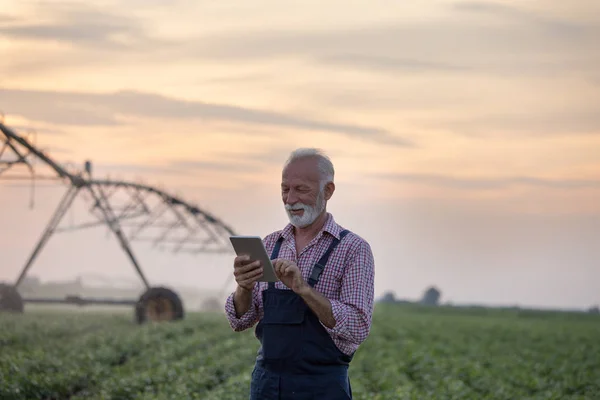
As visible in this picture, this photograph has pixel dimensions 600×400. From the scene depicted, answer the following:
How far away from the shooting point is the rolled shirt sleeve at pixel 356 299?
4.14m

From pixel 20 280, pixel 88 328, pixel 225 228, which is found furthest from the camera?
pixel 225 228

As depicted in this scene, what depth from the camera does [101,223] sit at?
981 inches

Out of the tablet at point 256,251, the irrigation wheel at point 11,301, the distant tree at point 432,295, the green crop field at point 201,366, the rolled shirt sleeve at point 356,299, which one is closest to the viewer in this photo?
the tablet at point 256,251

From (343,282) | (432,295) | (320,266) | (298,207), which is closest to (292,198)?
(298,207)

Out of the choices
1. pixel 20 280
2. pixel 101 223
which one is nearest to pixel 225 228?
pixel 101 223

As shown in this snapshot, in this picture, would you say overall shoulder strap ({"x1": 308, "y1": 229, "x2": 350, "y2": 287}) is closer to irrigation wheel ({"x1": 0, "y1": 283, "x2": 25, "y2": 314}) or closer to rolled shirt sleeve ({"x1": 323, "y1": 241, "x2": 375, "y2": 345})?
rolled shirt sleeve ({"x1": 323, "y1": 241, "x2": 375, "y2": 345})

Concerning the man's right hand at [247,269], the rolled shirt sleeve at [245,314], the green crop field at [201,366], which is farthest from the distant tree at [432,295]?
the man's right hand at [247,269]

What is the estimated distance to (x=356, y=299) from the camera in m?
4.21

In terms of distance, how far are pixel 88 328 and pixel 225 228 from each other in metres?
6.33

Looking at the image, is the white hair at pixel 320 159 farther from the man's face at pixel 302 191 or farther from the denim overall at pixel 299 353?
the denim overall at pixel 299 353

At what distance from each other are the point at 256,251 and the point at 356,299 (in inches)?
19.5

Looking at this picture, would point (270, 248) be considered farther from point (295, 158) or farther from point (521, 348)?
point (521, 348)

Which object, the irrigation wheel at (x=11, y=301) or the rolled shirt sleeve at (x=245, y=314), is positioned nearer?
the rolled shirt sleeve at (x=245, y=314)

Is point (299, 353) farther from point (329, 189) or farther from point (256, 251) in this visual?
point (329, 189)
